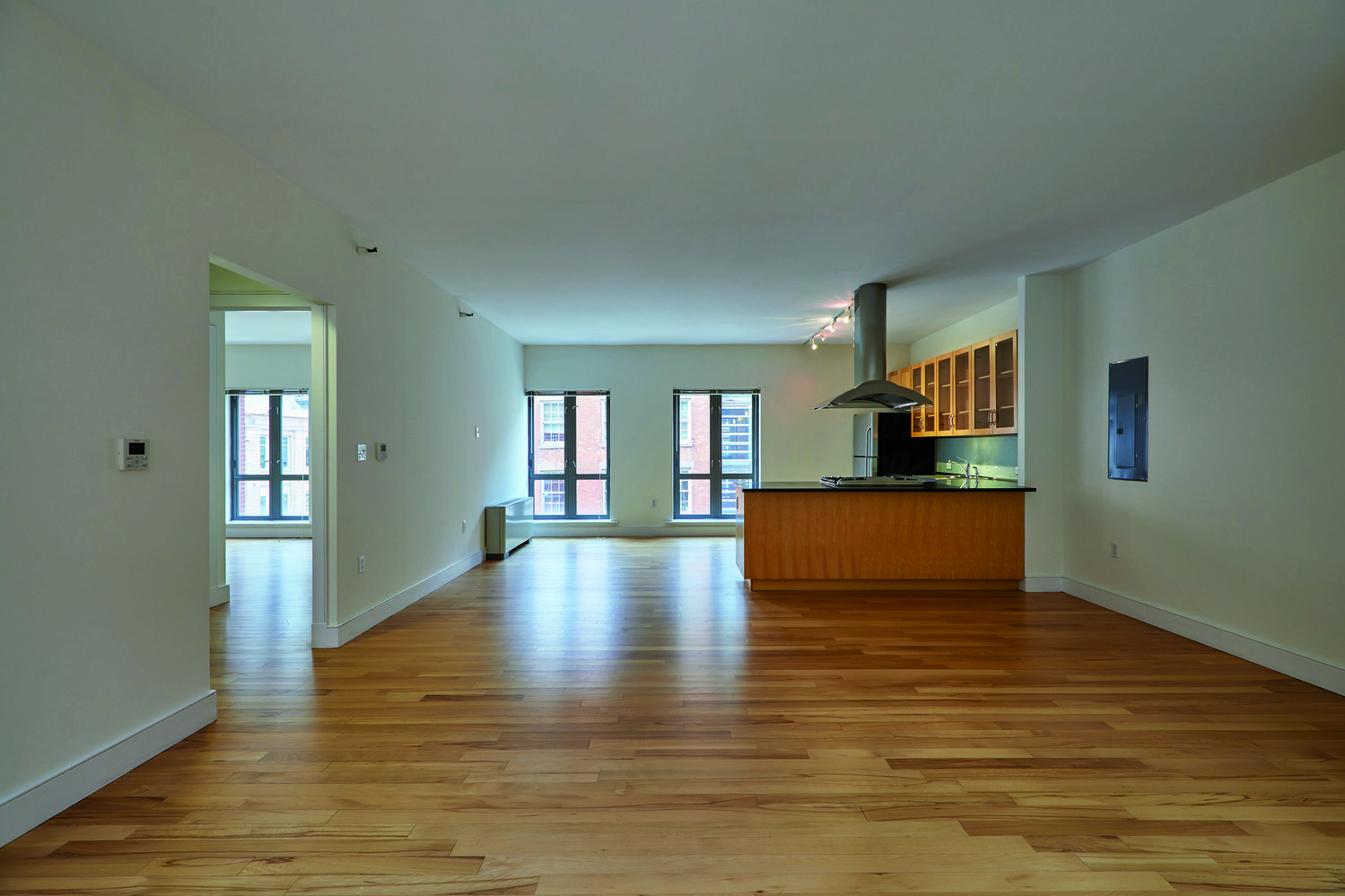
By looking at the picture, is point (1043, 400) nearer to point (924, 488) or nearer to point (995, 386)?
point (995, 386)

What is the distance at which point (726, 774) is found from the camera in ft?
7.62

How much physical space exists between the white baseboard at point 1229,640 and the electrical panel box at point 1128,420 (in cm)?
87

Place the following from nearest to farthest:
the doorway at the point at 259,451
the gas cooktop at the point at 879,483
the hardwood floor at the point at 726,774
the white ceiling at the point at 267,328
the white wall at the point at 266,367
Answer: the hardwood floor at the point at 726,774 → the doorway at the point at 259,451 → the gas cooktop at the point at 879,483 → the white ceiling at the point at 267,328 → the white wall at the point at 266,367

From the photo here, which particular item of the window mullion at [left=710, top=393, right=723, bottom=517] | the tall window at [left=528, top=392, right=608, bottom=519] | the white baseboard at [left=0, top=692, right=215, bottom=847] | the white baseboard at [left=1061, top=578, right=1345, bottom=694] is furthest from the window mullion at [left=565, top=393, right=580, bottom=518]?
the white baseboard at [left=0, top=692, right=215, bottom=847]

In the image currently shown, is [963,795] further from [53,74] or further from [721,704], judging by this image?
[53,74]

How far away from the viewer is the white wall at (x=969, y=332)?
19.8 feet

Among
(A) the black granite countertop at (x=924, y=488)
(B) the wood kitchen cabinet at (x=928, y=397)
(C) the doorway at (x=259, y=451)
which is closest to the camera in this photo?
(C) the doorway at (x=259, y=451)

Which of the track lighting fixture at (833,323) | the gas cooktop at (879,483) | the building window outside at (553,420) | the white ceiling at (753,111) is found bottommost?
the gas cooktop at (879,483)

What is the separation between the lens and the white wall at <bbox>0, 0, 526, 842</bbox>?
1.98m

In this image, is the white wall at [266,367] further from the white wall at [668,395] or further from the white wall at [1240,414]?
the white wall at [1240,414]

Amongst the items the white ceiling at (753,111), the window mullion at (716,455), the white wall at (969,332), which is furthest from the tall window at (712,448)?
the white ceiling at (753,111)

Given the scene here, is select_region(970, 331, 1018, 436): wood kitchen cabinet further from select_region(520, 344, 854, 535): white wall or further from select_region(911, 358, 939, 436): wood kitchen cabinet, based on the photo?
select_region(520, 344, 854, 535): white wall

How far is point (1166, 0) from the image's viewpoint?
79.7 inches

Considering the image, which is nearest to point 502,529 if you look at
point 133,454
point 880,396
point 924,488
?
point 880,396
